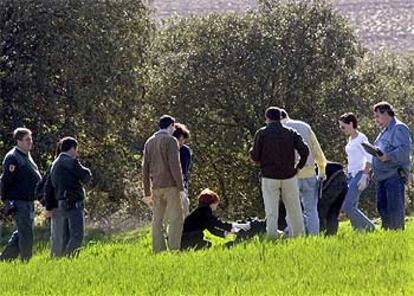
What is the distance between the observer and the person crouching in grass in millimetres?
14078

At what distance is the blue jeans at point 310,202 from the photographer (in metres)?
14.2

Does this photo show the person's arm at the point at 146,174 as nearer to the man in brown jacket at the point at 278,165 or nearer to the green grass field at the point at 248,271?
the green grass field at the point at 248,271

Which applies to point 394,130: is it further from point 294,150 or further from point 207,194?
point 207,194

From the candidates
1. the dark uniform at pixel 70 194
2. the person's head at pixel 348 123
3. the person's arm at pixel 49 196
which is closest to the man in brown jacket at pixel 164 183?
the dark uniform at pixel 70 194

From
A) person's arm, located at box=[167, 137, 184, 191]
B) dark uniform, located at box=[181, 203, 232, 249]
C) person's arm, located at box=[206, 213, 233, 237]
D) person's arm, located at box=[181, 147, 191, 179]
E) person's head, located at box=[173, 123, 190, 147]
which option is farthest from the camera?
person's arm, located at box=[181, 147, 191, 179]

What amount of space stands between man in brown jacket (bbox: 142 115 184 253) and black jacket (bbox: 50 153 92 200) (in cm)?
86

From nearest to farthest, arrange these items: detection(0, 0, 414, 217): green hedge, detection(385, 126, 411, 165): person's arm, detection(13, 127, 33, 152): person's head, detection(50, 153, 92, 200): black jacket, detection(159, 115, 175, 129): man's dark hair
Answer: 1. detection(385, 126, 411, 165): person's arm
2. detection(159, 115, 175, 129): man's dark hair
3. detection(50, 153, 92, 200): black jacket
4. detection(13, 127, 33, 152): person's head
5. detection(0, 0, 414, 217): green hedge

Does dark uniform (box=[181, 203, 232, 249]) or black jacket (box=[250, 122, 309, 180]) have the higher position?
black jacket (box=[250, 122, 309, 180])

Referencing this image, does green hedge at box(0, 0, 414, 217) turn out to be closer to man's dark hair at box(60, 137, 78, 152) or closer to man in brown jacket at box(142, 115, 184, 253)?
man's dark hair at box(60, 137, 78, 152)

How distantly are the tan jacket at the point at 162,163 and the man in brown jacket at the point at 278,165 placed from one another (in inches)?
40.3

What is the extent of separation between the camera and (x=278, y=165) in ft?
44.6

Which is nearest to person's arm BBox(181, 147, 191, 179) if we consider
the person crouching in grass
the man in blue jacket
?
the person crouching in grass

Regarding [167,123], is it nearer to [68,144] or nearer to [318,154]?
[68,144]

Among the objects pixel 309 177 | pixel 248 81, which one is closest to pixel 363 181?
pixel 309 177
